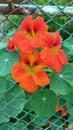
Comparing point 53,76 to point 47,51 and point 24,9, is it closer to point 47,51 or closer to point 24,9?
point 47,51

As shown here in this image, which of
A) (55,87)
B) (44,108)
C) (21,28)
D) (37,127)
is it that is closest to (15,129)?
(37,127)

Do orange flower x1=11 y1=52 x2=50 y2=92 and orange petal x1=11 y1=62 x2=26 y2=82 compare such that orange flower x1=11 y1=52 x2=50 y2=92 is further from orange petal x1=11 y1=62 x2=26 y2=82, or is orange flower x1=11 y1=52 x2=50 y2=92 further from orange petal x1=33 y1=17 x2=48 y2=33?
orange petal x1=33 y1=17 x2=48 y2=33

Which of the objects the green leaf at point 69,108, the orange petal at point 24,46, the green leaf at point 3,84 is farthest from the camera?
the green leaf at point 69,108

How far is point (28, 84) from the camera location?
6.40ft

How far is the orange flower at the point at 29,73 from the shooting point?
1.94m

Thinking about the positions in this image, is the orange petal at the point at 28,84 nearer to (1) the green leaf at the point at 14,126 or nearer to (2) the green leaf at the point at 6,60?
(2) the green leaf at the point at 6,60

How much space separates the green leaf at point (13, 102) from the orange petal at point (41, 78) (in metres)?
0.15

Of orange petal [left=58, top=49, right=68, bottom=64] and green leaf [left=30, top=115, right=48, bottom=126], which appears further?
green leaf [left=30, top=115, right=48, bottom=126]

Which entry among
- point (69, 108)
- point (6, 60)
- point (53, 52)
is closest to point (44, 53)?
point (53, 52)

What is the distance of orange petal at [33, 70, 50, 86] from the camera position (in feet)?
6.42

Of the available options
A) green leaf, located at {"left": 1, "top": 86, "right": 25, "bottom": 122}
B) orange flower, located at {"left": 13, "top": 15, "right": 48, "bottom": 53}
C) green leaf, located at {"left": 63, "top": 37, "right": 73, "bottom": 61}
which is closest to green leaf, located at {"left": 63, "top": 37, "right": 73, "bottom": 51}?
green leaf, located at {"left": 63, "top": 37, "right": 73, "bottom": 61}

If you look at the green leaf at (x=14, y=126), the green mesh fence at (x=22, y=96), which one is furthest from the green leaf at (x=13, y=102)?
the green leaf at (x=14, y=126)

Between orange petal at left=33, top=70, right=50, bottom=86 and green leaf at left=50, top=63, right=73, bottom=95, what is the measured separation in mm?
34

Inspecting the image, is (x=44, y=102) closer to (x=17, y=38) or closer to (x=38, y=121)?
(x=38, y=121)
